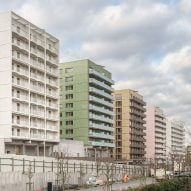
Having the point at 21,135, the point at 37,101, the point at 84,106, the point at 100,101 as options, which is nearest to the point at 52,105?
the point at 37,101

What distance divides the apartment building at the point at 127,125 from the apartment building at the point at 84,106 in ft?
84.6

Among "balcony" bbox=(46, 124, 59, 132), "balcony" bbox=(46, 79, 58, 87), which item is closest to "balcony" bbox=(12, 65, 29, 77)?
"balcony" bbox=(46, 79, 58, 87)

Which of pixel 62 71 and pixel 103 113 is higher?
pixel 62 71

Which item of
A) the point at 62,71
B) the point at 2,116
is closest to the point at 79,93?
the point at 62,71

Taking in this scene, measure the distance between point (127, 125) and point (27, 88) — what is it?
7333 centimetres

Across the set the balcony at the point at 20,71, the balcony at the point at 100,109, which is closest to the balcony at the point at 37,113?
the balcony at the point at 20,71

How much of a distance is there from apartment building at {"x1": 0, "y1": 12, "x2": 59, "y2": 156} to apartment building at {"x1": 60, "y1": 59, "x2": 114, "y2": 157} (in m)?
19.1

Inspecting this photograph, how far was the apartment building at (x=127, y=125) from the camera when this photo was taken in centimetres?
15962

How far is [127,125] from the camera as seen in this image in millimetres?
161250

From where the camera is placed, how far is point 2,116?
88.5 metres

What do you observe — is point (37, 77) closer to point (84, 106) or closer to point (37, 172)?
point (84, 106)

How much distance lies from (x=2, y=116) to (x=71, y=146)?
88.7 ft

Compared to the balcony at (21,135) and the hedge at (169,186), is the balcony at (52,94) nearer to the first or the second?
the balcony at (21,135)

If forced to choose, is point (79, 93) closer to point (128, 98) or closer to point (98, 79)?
point (98, 79)
